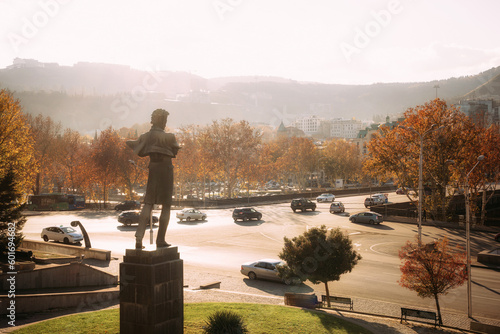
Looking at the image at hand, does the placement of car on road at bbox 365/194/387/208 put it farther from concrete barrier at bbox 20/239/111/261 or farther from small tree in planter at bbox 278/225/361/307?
small tree in planter at bbox 278/225/361/307

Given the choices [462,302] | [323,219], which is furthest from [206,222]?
[462,302]

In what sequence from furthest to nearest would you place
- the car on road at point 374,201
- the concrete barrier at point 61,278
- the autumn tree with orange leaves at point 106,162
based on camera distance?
the autumn tree with orange leaves at point 106,162 < the car on road at point 374,201 < the concrete barrier at point 61,278

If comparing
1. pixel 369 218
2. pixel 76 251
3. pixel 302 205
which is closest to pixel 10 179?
pixel 76 251

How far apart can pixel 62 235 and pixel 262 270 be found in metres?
18.3

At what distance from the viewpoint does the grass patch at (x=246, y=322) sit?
12.5 metres

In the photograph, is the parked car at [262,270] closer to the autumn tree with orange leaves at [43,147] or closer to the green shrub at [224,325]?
the green shrub at [224,325]

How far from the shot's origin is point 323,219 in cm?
4803

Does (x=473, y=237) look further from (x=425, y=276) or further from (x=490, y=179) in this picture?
(x=425, y=276)

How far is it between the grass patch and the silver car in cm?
652

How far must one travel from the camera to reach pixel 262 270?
2291 cm

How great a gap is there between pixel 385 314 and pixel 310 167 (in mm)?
81569

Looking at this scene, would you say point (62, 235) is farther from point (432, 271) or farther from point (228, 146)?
point (228, 146)

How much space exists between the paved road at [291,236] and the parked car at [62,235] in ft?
5.05

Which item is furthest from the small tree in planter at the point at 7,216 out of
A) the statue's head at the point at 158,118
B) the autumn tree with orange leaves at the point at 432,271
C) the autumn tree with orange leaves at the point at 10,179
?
the autumn tree with orange leaves at the point at 432,271
